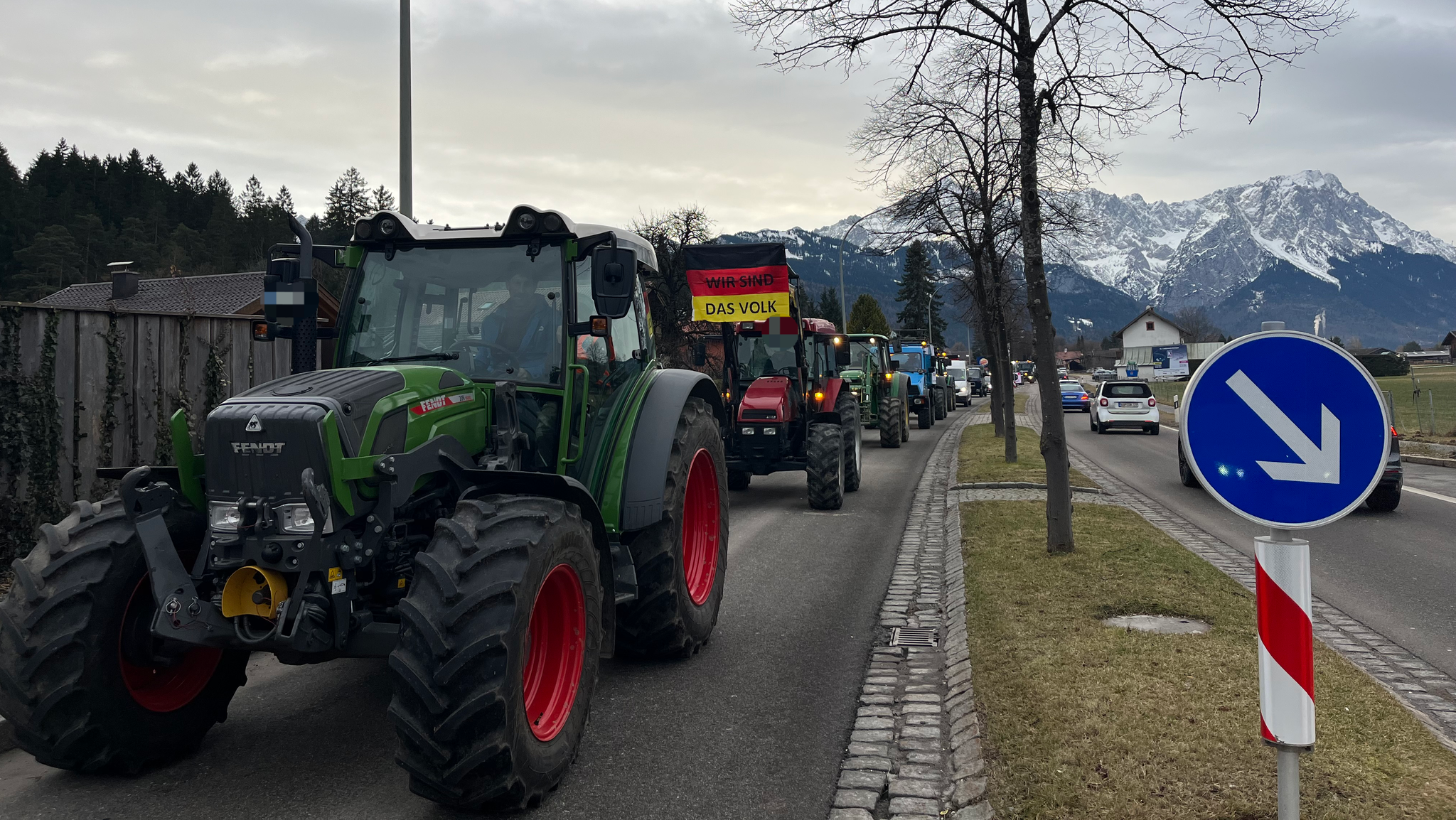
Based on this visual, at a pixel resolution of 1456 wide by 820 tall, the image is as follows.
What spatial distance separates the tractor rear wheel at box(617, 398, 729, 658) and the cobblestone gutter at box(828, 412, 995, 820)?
114cm

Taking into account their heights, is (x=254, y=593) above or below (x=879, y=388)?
below

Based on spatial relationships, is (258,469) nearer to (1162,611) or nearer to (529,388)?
(529,388)

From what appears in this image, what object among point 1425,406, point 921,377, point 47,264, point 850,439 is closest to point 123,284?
point 850,439

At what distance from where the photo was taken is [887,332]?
82188 mm

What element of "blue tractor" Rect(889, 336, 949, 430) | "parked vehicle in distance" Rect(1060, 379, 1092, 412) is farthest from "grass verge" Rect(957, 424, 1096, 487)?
"parked vehicle in distance" Rect(1060, 379, 1092, 412)

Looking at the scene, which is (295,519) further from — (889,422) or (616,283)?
(889,422)

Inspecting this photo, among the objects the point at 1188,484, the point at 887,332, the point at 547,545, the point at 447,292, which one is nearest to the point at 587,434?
the point at 447,292

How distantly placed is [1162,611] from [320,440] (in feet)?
17.8

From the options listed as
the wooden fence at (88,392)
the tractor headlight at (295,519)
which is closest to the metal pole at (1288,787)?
the tractor headlight at (295,519)

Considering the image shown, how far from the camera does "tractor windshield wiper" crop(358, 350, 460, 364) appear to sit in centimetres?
507

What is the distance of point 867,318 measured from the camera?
271 ft

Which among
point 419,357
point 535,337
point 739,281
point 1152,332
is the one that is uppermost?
point 1152,332

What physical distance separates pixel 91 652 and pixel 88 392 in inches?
234

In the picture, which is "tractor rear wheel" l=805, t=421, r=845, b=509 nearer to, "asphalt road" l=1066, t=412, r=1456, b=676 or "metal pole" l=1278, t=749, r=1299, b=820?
"asphalt road" l=1066, t=412, r=1456, b=676
